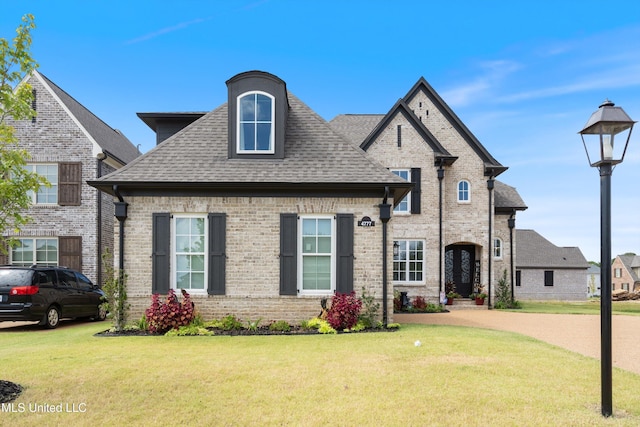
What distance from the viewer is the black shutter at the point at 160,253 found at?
1161cm

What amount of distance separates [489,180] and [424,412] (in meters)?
16.3

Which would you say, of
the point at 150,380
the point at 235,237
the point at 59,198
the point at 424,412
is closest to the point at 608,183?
the point at 424,412

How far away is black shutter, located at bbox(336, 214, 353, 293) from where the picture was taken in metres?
11.6

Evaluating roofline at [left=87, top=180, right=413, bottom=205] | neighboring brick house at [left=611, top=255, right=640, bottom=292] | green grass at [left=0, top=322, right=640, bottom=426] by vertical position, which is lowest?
neighboring brick house at [left=611, top=255, right=640, bottom=292]

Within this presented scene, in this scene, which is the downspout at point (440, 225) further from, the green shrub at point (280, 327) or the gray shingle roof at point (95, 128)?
the gray shingle roof at point (95, 128)

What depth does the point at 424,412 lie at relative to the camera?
537cm

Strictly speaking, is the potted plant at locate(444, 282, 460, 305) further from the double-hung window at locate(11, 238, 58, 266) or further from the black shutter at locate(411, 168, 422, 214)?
the double-hung window at locate(11, 238, 58, 266)

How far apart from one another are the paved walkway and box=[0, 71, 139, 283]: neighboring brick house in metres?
12.1

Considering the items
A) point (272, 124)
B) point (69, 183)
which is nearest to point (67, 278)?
point (69, 183)

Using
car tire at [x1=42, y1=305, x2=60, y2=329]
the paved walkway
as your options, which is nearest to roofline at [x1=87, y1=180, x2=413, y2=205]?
car tire at [x1=42, y1=305, x2=60, y2=329]

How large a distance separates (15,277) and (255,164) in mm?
7017

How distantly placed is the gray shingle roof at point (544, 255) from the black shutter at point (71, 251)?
1248 inches

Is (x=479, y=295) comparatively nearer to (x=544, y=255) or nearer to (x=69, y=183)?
(x=69, y=183)

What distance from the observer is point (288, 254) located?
Result: 38.4 feet
